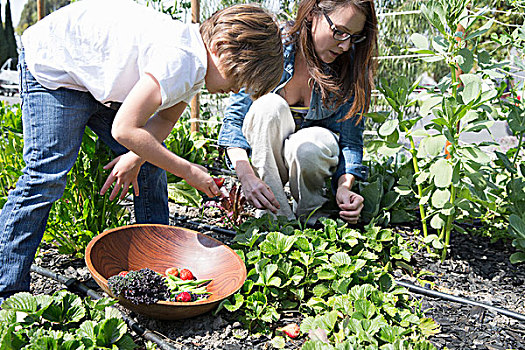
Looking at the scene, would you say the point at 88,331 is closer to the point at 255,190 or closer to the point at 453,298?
the point at 255,190

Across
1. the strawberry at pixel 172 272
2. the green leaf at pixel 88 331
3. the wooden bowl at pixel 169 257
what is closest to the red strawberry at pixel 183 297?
the wooden bowl at pixel 169 257

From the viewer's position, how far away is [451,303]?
1.58 metres

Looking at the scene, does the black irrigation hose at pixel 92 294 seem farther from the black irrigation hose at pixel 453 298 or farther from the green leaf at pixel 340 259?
the black irrigation hose at pixel 453 298

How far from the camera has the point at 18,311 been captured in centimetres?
116

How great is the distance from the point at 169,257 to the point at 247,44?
810 mm

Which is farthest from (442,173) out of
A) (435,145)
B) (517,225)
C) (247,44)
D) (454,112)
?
(247,44)

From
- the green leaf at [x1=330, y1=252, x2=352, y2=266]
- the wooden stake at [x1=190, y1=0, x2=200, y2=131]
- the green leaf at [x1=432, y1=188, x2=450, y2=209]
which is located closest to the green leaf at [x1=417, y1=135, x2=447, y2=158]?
the green leaf at [x1=432, y1=188, x2=450, y2=209]

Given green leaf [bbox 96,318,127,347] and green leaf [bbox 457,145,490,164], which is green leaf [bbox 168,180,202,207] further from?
green leaf [bbox 457,145,490,164]

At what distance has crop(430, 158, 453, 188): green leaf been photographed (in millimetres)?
1604

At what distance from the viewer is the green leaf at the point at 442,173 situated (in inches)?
63.2

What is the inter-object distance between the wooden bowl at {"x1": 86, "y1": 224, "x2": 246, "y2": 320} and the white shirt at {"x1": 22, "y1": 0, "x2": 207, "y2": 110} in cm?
48

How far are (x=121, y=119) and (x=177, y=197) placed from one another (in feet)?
3.87

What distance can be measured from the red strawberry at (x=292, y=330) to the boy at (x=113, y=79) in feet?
1.65

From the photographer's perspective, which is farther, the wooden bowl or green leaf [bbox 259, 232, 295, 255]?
green leaf [bbox 259, 232, 295, 255]
